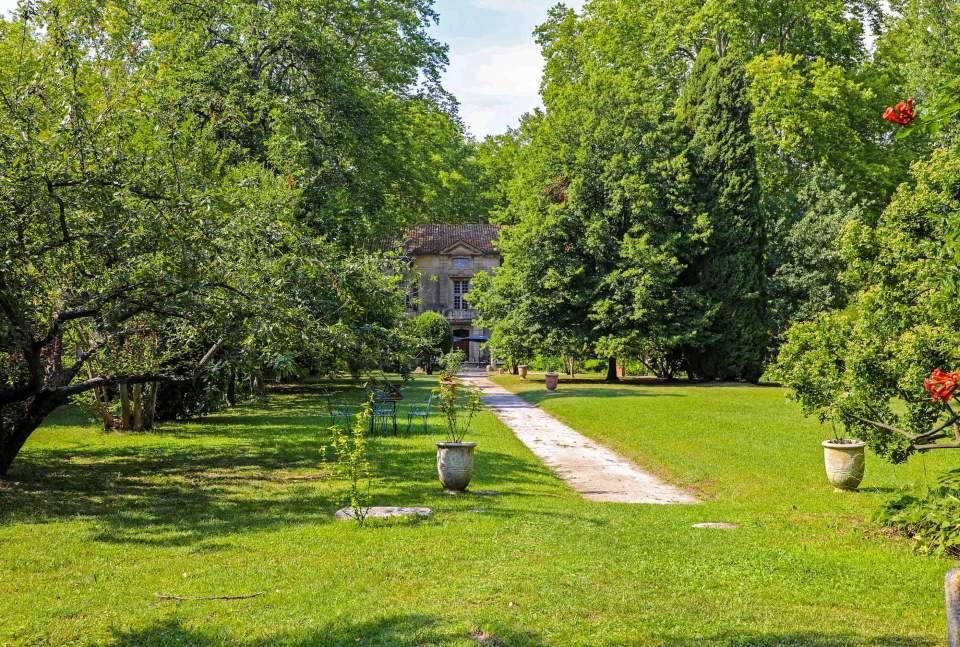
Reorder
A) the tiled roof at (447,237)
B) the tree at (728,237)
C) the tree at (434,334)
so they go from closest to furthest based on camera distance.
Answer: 1. the tree at (728,237)
2. the tree at (434,334)
3. the tiled roof at (447,237)

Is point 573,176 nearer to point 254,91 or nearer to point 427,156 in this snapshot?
point 427,156

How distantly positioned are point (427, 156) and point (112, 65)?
952 inches

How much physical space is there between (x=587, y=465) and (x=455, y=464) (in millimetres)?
4015

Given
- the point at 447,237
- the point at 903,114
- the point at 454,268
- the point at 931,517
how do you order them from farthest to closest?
the point at 447,237 → the point at 454,268 → the point at 931,517 → the point at 903,114

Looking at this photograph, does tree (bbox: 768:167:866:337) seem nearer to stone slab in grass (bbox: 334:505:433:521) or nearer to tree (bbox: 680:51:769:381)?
tree (bbox: 680:51:769:381)

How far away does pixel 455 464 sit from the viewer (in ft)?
33.4

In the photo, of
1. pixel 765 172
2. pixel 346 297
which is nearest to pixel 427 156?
pixel 765 172

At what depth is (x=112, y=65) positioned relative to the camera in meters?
11.0

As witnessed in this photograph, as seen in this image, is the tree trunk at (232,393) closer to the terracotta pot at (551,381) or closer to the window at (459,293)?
the terracotta pot at (551,381)

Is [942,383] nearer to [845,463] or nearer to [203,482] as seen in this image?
[845,463]

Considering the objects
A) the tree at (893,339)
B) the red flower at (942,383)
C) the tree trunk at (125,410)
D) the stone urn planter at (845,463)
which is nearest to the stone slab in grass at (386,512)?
the tree at (893,339)

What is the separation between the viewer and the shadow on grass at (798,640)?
486 cm

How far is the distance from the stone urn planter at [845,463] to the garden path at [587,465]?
6.92 ft

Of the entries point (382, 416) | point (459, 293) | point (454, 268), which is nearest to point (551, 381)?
point (382, 416)
